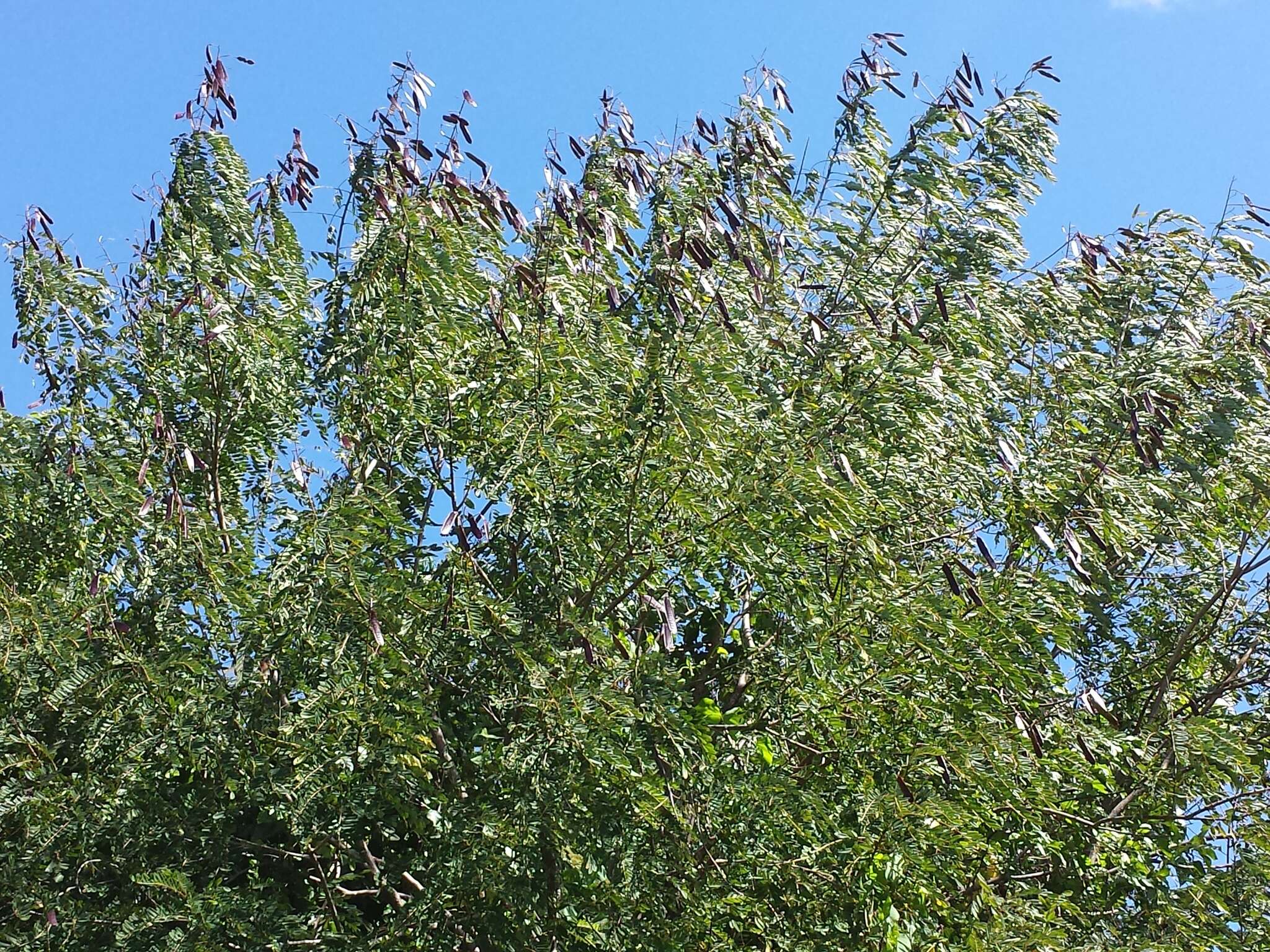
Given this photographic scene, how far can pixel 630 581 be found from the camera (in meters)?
6.12

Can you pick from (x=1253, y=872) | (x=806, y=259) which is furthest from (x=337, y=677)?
(x=1253, y=872)

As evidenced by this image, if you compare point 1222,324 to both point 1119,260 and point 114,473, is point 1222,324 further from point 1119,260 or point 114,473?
point 114,473

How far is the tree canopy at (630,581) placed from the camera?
5.50 metres

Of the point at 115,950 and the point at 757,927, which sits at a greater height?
the point at 757,927

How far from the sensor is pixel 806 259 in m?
7.76

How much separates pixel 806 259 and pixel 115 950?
486 centimetres

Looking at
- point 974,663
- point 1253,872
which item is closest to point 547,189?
point 974,663

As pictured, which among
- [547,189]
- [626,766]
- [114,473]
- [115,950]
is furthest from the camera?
[547,189]

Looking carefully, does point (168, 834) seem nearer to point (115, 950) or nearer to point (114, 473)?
point (115, 950)

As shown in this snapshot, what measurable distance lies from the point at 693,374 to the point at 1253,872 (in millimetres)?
3639

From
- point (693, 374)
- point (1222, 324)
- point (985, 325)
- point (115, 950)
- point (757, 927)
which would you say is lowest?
point (115, 950)

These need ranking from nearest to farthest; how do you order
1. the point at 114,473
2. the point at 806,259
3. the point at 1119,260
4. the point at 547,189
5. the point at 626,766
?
the point at 626,766, the point at 114,473, the point at 547,189, the point at 806,259, the point at 1119,260

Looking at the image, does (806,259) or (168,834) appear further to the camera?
(806,259)

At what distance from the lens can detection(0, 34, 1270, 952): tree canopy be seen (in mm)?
5504
